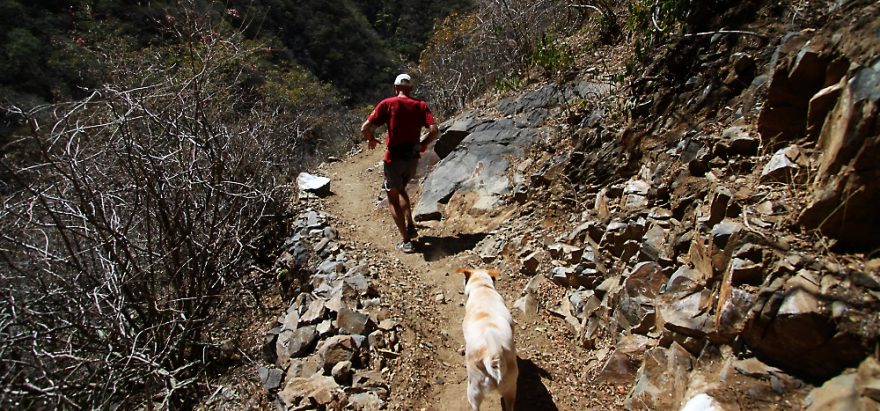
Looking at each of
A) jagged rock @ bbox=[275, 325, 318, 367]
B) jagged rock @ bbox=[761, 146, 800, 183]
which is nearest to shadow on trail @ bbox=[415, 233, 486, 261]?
jagged rock @ bbox=[275, 325, 318, 367]

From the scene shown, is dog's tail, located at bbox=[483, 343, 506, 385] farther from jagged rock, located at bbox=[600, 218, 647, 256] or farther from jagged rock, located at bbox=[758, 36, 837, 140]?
jagged rock, located at bbox=[758, 36, 837, 140]

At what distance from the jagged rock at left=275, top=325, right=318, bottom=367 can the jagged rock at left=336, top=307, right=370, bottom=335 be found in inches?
10.3

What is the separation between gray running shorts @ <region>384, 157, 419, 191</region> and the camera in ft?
17.7

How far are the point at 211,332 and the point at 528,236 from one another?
10.9 feet

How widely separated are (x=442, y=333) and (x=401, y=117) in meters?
2.39

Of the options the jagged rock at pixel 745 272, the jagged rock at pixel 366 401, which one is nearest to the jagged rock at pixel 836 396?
the jagged rock at pixel 745 272

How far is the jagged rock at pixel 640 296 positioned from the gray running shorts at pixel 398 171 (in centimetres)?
282

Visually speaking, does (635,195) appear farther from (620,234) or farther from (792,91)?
(792,91)

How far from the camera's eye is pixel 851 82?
2.50m

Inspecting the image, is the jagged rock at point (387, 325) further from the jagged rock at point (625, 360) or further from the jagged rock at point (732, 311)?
the jagged rock at point (732, 311)

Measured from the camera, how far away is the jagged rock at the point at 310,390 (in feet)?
11.0

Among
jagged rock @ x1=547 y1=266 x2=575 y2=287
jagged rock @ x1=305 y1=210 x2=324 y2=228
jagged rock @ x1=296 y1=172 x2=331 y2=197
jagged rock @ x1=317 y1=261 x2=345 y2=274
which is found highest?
jagged rock @ x1=547 y1=266 x2=575 y2=287

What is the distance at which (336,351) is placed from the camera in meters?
3.67

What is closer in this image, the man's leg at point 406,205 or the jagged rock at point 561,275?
the jagged rock at point 561,275
